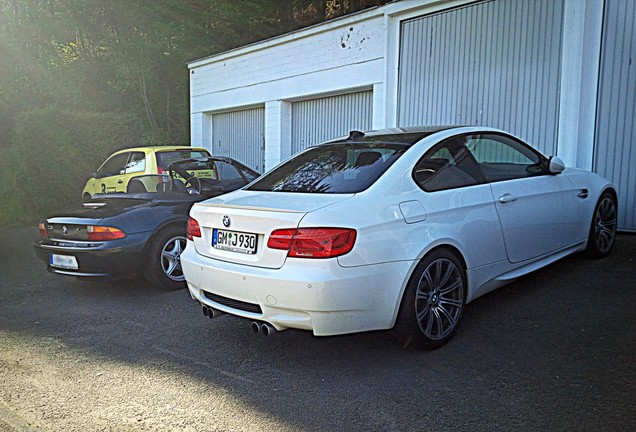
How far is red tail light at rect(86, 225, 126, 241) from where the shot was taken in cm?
551

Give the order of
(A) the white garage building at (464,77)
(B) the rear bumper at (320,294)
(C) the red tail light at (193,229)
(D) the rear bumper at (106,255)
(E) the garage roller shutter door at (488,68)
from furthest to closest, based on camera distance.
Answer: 1. (E) the garage roller shutter door at (488,68)
2. (A) the white garage building at (464,77)
3. (D) the rear bumper at (106,255)
4. (C) the red tail light at (193,229)
5. (B) the rear bumper at (320,294)

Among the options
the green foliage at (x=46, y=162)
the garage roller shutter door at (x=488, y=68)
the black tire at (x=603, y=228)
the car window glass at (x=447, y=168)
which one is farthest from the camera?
the green foliage at (x=46, y=162)

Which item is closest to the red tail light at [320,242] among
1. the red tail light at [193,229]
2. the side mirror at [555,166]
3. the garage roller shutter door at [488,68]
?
the red tail light at [193,229]

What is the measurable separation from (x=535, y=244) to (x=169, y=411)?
3.22 metres

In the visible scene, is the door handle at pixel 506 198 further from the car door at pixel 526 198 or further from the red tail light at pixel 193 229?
the red tail light at pixel 193 229

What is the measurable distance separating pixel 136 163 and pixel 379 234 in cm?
816

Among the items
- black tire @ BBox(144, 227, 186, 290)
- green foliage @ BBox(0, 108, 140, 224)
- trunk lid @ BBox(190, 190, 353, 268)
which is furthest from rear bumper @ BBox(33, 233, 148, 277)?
green foliage @ BBox(0, 108, 140, 224)

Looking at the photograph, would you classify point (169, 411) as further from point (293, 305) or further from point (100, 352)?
point (100, 352)

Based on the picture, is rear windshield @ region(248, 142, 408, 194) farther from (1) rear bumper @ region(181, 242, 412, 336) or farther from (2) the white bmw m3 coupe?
(1) rear bumper @ region(181, 242, 412, 336)

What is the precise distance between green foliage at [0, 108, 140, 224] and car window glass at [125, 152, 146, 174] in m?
2.99

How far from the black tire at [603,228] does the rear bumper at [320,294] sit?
3056 millimetres

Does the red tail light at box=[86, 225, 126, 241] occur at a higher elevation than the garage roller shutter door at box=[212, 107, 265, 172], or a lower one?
lower

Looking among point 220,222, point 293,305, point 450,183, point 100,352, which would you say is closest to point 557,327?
point 450,183

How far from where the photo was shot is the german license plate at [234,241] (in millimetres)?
3682
